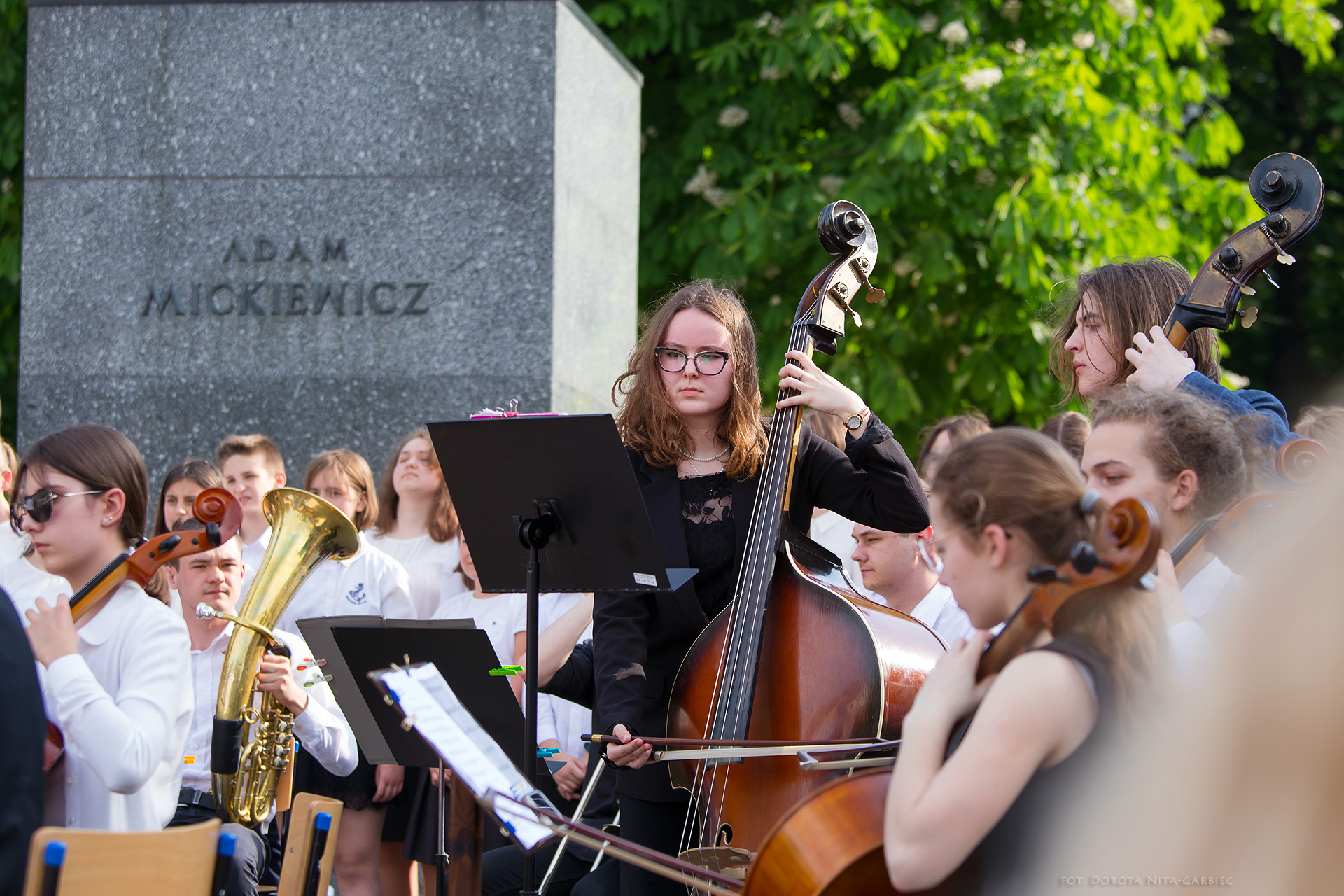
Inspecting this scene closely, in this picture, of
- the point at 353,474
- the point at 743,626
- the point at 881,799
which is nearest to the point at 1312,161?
the point at 353,474

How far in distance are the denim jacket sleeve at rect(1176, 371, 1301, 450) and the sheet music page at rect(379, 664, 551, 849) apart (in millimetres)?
1771

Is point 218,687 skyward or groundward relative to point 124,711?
groundward

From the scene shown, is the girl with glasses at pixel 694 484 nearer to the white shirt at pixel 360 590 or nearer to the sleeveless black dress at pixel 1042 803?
the sleeveless black dress at pixel 1042 803

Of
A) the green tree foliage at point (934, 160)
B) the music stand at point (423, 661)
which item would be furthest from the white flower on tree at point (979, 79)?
the music stand at point (423, 661)

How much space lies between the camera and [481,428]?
10.7 feet

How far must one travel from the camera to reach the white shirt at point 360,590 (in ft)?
16.7

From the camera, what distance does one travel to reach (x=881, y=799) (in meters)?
2.10

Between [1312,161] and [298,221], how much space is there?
8.65 meters

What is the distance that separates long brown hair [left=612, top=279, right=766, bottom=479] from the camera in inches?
140

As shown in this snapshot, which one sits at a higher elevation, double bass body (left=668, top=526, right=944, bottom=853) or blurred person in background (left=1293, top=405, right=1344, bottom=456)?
blurred person in background (left=1293, top=405, right=1344, bottom=456)

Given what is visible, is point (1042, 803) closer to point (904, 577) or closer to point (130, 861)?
point (130, 861)

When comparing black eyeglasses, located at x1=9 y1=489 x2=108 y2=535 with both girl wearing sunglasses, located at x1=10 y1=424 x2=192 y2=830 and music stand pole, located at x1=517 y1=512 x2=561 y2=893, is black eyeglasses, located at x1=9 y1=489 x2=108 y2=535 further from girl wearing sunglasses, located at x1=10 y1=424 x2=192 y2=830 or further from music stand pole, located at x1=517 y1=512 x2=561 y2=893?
music stand pole, located at x1=517 y1=512 x2=561 y2=893

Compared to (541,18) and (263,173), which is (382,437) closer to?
(263,173)

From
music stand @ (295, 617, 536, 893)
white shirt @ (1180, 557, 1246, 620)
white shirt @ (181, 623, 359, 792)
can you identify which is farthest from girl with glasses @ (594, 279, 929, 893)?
white shirt @ (181, 623, 359, 792)
